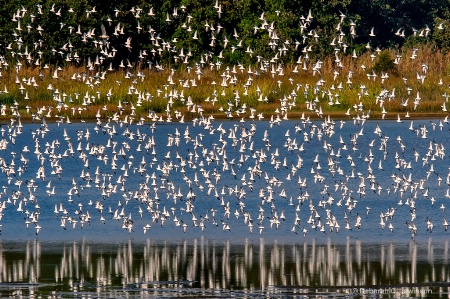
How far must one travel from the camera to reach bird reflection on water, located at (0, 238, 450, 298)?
27484 mm

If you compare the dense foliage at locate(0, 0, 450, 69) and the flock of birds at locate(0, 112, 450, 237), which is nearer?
the flock of birds at locate(0, 112, 450, 237)

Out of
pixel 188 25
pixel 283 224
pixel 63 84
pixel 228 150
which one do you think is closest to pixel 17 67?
pixel 63 84

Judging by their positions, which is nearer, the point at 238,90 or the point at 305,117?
the point at 305,117

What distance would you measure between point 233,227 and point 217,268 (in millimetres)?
6206

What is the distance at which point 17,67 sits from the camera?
6831 centimetres

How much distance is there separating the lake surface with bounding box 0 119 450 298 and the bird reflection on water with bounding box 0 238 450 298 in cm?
4

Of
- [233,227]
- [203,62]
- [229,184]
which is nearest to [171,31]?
[203,62]

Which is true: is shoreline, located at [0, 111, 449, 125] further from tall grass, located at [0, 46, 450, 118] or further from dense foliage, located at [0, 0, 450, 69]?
dense foliage, located at [0, 0, 450, 69]

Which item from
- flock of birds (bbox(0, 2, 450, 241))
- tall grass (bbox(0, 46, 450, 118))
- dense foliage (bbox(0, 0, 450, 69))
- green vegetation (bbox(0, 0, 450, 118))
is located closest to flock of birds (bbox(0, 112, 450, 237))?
flock of birds (bbox(0, 2, 450, 241))

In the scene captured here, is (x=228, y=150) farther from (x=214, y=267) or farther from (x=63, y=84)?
(x=214, y=267)

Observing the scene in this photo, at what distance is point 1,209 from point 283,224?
24.3 ft

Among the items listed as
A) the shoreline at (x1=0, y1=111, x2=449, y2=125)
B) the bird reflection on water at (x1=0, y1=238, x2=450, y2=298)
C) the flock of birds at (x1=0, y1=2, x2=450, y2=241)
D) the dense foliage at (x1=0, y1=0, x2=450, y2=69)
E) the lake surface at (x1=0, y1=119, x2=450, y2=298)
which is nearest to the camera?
the bird reflection on water at (x1=0, y1=238, x2=450, y2=298)

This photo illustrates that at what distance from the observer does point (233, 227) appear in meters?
36.0

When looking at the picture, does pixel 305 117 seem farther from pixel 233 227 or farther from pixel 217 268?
pixel 217 268
